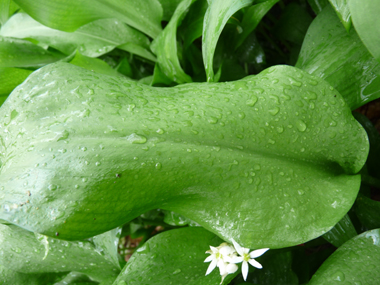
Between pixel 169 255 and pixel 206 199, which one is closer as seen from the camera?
pixel 206 199

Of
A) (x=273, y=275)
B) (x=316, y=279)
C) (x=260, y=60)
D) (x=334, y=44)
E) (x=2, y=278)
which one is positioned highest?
(x=334, y=44)

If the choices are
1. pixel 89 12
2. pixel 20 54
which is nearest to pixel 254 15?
pixel 89 12

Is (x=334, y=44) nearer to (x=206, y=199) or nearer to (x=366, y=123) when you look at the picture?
(x=366, y=123)

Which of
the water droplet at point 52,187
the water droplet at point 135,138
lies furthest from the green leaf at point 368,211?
the water droplet at point 52,187

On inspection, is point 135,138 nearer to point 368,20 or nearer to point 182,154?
point 182,154

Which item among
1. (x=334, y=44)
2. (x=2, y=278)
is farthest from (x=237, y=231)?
(x=2, y=278)

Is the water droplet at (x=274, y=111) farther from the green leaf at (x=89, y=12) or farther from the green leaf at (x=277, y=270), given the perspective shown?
the green leaf at (x=89, y=12)

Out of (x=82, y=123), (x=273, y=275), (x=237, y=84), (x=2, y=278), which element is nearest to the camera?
(x=82, y=123)

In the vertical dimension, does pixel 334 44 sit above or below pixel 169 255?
above
